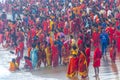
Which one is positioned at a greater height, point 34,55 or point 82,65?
point 34,55

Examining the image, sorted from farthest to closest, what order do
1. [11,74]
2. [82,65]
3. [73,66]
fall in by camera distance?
[11,74] → [73,66] → [82,65]

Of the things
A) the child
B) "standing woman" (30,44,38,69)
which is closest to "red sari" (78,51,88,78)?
"standing woman" (30,44,38,69)

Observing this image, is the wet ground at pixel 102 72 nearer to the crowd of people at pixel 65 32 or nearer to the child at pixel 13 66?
the crowd of people at pixel 65 32

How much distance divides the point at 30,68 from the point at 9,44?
383 cm

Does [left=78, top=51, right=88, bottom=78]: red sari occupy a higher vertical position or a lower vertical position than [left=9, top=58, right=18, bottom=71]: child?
lower

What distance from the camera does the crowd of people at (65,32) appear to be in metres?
12.0

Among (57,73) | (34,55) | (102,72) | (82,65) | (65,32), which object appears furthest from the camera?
(65,32)

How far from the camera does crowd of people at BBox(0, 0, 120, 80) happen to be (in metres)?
12.0

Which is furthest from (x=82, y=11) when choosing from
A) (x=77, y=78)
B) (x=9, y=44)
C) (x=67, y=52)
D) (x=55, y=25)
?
(x=77, y=78)

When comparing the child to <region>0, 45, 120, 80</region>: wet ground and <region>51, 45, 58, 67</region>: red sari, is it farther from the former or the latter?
<region>51, 45, 58, 67</region>: red sari

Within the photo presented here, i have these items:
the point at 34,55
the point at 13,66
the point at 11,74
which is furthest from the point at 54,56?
the point at 11,74

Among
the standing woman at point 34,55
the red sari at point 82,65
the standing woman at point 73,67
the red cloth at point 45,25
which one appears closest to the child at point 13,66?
the standing woman at point 34,55

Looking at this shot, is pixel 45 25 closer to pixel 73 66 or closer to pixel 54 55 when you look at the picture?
pixel 54 55

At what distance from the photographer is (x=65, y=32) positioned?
1625 centimetres
